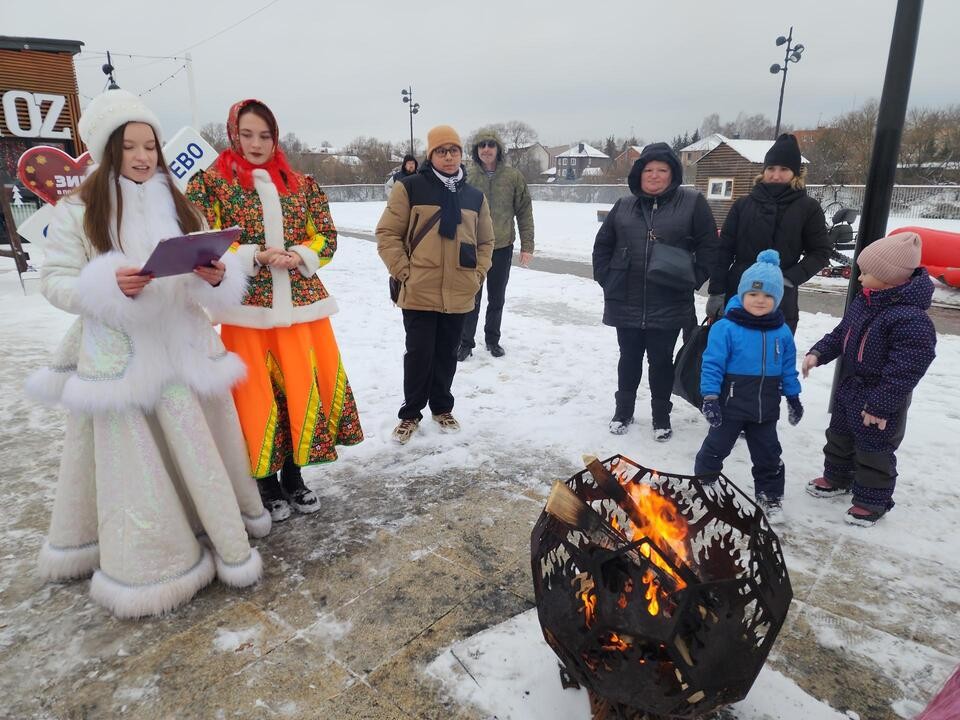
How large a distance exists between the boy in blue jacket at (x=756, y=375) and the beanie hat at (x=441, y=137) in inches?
82.1

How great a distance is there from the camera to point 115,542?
2.41 metres

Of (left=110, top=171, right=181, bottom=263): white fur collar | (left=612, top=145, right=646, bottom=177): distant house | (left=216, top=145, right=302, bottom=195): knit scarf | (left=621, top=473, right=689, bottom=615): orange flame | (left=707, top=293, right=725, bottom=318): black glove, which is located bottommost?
(left=621, top=473, right=689, bottom=615): orange flame

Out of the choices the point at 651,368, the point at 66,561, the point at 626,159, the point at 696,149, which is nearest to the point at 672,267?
the point at 651,368

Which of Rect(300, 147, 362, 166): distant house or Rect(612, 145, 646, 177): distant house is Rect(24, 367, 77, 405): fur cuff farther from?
Rect(612, 145, 646, 177): distant house

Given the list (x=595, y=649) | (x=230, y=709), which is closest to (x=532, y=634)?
(x=595, y=649)

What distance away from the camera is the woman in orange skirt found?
2.90 metres

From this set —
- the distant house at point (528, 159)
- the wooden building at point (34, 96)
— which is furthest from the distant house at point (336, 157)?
the wooden building at point (34, 96)

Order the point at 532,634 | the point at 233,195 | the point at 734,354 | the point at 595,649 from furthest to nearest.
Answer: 1. the point at 734,354
2. the point at 233,195
3. the point at 532,634
4. the point at 595,649

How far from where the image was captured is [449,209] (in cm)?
405

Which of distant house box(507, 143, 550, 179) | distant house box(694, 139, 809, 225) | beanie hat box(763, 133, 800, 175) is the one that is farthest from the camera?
distant house box(507, 143, 550, 179)

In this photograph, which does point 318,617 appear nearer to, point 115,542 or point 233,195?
point 115,542

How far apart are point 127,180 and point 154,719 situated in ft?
6.63

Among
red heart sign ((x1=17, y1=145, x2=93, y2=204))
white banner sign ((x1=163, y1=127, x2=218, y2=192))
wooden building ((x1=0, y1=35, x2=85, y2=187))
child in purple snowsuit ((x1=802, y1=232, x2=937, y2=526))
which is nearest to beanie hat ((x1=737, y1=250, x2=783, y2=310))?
child in purple snowsuit ((x1=802, y1=232, x2=937, y2=526))

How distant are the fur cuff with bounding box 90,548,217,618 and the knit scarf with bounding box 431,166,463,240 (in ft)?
8.38
